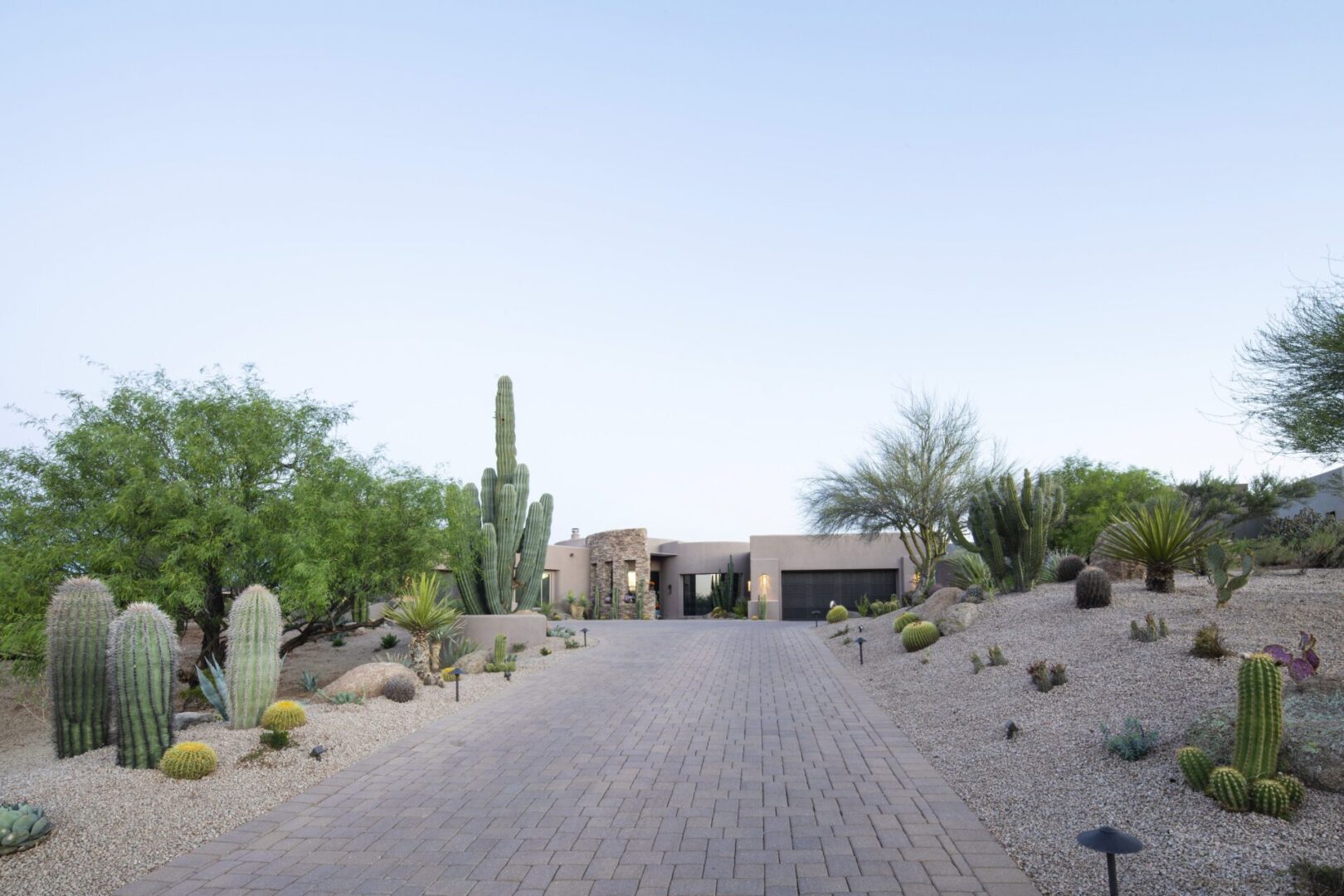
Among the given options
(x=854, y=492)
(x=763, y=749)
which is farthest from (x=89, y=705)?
(x=854, y=492)

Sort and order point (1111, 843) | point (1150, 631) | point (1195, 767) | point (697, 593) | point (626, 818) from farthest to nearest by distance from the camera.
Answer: point (697, 593), point (1150, 631), point (626, 818), point (1195, 767), point (1111, 843)

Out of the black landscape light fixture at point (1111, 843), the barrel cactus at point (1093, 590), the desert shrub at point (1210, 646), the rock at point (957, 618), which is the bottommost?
the rock at point (957, 618)

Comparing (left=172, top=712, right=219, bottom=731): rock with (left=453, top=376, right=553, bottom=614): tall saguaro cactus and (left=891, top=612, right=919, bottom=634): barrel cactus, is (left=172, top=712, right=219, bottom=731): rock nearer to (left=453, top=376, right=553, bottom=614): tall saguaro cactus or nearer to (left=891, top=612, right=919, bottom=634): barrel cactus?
(left=453, top=376, right=553, bottom=614): tall saguaro cactus

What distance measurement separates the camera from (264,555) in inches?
495

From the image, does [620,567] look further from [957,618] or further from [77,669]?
[77,669]

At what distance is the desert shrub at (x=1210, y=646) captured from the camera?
8.23 meters

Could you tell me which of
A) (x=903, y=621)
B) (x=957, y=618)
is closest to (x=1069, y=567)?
(x=957, y=618)

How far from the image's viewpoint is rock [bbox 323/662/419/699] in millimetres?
11719

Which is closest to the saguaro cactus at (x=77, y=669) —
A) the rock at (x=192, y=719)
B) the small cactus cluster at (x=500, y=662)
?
the rock at (x=192, y=719)

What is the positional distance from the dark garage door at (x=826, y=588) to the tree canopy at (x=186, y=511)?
82.3ft

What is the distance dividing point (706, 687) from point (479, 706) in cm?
361

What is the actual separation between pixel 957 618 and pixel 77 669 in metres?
13.1

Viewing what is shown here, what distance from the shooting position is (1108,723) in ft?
24.4

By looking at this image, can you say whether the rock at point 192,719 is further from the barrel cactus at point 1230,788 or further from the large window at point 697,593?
the large window at point 697,593
